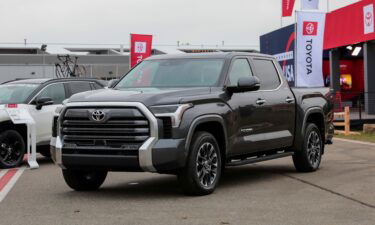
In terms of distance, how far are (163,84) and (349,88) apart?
32182 millimetres

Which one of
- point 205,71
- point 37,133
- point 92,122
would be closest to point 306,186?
point 205,71

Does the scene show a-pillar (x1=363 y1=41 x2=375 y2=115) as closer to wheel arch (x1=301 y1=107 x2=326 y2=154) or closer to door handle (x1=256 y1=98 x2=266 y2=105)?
wheel arch (x1=301 y1=107 x2=326 y2=154)

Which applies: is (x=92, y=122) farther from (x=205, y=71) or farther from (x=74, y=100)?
(x=205, y=71)

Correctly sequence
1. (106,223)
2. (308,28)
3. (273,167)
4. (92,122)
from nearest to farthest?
(106,223), (92,122), (273,167), (308,28)

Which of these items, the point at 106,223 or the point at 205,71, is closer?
the point at 106,223

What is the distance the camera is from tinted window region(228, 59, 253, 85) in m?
9.85

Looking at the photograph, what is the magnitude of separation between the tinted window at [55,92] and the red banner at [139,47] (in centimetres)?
1362

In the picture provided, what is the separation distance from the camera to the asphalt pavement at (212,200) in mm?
7258

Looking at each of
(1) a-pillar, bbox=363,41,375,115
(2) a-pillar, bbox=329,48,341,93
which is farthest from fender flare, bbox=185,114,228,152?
(2) a-pillar, bbox=329,48,341,93

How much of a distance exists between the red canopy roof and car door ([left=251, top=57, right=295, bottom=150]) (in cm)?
1779

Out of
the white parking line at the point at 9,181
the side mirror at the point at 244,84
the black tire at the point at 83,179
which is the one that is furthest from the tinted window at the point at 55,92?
the side mirror at the point at 244,84

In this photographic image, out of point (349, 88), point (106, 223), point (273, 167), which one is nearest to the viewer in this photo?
point (106, 223)

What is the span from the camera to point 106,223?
698cm

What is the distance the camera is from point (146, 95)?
8578mm
